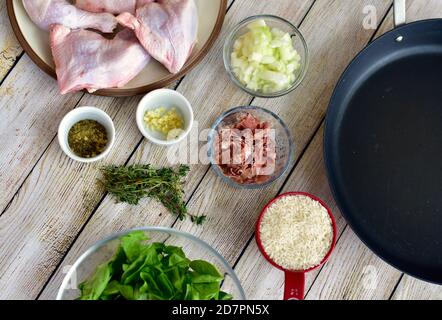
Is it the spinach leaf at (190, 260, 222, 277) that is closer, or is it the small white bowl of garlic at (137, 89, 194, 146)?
the spinach leaf at (190, 260, 222, 277)

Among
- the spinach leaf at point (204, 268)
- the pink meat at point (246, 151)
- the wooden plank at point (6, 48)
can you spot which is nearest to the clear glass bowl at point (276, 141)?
the pink meat at point (246, 151)

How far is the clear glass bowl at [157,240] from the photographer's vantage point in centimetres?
131

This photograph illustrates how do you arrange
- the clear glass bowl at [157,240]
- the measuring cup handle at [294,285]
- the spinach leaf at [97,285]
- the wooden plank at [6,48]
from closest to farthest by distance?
the spinach leaf at [97,285], the clear glass bowl at [157,240], the measuring cup handle at [294,285], the wooden plank at [6,48]

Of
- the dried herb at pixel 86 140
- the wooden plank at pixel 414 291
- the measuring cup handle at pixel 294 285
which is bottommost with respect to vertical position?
the wooden plank at pixel 414 291

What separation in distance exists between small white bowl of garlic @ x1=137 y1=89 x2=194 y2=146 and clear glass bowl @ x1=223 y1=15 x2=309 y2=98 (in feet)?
0.53

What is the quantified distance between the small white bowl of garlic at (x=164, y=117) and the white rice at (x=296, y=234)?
0.33 m

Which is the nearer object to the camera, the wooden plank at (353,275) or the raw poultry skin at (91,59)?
the raw poultry skin at (91,59)

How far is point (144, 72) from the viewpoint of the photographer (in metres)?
1.52

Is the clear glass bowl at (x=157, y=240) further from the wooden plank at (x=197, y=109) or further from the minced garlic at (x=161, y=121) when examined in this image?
the minced garlic at (x=161, y=121)

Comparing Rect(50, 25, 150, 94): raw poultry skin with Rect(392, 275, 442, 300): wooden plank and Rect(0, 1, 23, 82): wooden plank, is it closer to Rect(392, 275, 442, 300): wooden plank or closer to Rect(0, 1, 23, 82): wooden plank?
Rect(0, 1, 23, 82): wooden plank

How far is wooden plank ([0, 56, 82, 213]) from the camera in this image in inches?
59.6

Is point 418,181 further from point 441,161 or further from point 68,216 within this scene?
point 68,216

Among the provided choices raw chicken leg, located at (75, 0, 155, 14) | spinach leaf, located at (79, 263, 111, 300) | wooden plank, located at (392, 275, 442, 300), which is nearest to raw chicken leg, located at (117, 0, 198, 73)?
raw chicken leg, located at (75, 0, 155, 14)
